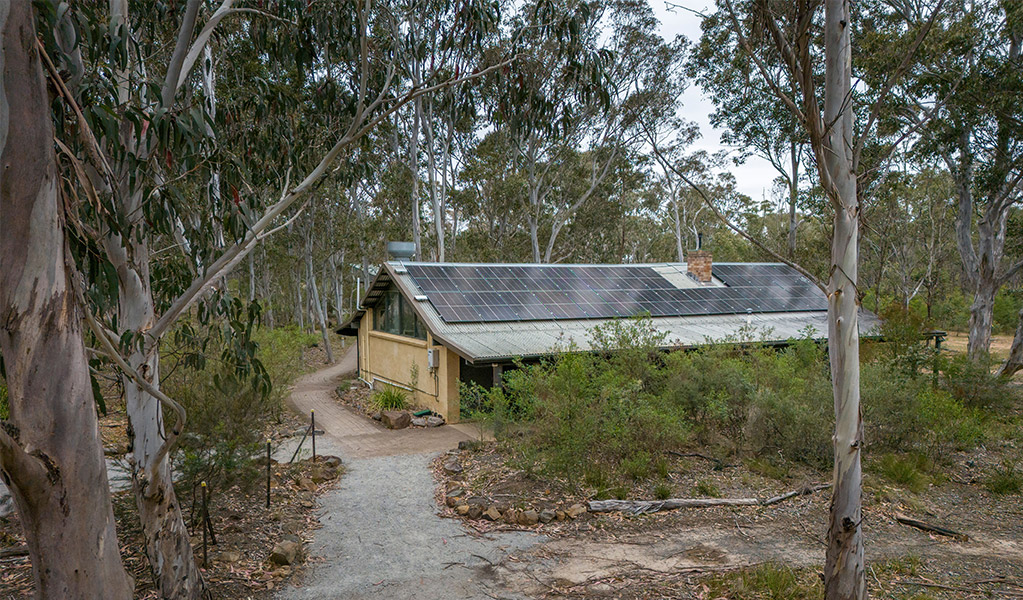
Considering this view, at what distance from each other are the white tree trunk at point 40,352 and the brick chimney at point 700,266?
19.1m

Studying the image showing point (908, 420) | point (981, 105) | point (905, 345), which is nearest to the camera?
point (908, 420)

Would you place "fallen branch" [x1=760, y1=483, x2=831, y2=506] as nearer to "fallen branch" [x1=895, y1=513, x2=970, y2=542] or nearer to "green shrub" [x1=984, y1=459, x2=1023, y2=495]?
"fallen branch" [x1=895, y1=513, x2=970, y2=542]

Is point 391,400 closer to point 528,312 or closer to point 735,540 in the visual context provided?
point 528,312

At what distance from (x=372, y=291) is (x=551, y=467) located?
11.3 metres

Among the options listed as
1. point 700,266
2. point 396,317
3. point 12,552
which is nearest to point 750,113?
point 700,266

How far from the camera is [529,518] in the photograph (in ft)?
24.6

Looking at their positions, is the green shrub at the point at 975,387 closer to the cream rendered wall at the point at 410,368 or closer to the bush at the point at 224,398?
the cream rendered wall at the point at 410,368

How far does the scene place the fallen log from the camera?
764cm

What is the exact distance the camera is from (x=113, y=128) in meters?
3.85

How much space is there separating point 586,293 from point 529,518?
34.7 feet

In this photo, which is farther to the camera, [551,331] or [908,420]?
[551,331]

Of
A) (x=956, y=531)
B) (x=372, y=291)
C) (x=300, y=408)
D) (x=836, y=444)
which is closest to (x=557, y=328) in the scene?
(x=372, y=291)

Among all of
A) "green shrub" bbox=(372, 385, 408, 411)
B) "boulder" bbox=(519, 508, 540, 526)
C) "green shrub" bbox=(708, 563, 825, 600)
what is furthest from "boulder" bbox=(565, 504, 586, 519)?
"green shrub" bbox=(372, 385, 408, 411)

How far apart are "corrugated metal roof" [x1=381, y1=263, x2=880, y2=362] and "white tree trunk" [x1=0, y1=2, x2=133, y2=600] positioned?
9.93m
